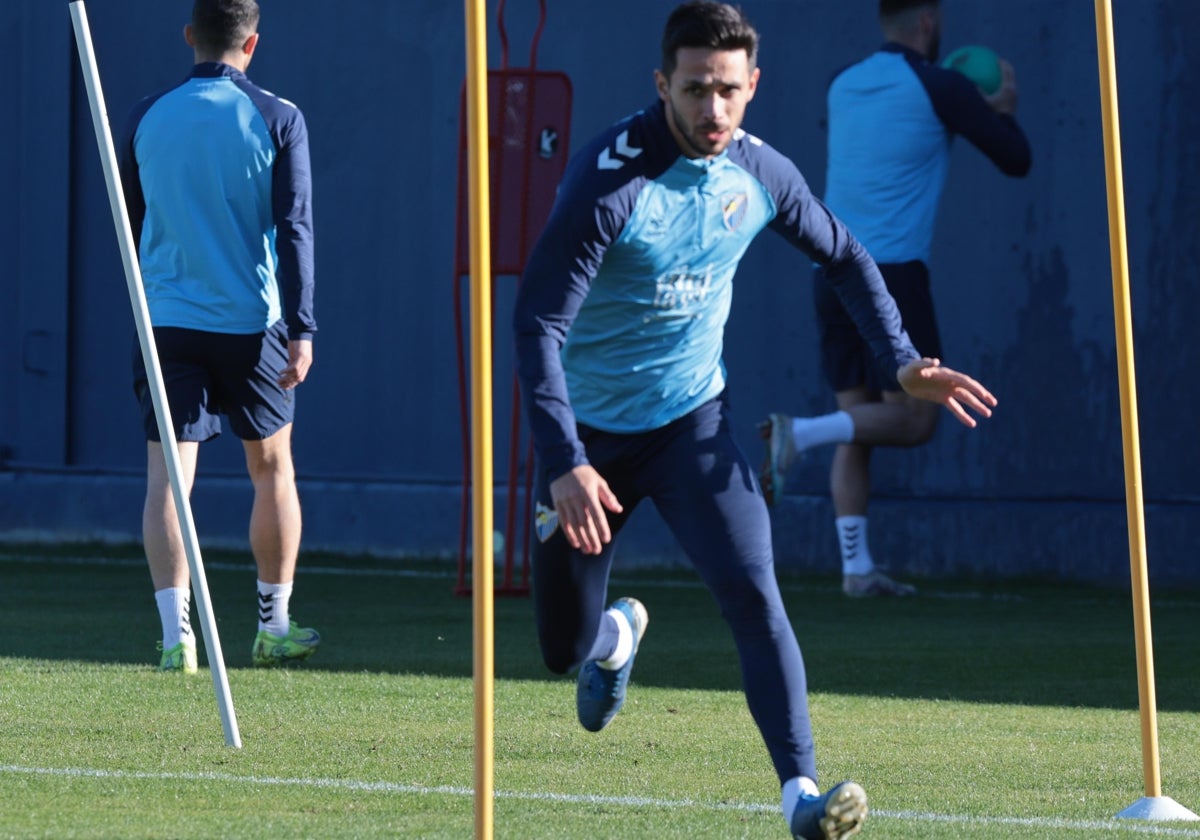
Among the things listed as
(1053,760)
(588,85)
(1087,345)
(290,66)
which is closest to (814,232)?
(1053,760)

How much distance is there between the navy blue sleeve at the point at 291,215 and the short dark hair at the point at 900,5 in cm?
386

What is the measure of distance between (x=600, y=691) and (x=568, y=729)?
520 millimetres

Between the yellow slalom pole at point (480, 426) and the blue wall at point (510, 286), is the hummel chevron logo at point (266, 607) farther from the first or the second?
the blue wall at point (510, 286)

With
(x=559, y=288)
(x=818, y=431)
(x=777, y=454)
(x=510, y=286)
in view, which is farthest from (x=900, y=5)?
(x=559, y=288)

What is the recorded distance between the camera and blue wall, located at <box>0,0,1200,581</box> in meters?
11.5

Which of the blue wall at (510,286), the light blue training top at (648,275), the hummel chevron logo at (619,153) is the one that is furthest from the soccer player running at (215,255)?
the blue wall at (510,286)

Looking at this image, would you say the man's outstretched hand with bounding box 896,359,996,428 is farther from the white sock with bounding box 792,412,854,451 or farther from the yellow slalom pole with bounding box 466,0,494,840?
the white sock with bounding box 792,412,854,451

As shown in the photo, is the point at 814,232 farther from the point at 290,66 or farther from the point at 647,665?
the point at 290,66

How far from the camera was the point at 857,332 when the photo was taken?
10.6 m

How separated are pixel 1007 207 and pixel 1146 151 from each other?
751 millimetres

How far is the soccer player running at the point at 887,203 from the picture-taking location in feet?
34.0

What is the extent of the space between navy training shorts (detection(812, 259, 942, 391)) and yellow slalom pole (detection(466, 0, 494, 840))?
592cm

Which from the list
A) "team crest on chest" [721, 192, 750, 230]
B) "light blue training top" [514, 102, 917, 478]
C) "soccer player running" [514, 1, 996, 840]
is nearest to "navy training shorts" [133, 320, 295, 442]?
"soccer player running" [514, 1, 996, 840]

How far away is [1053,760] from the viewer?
6012 millimetres
